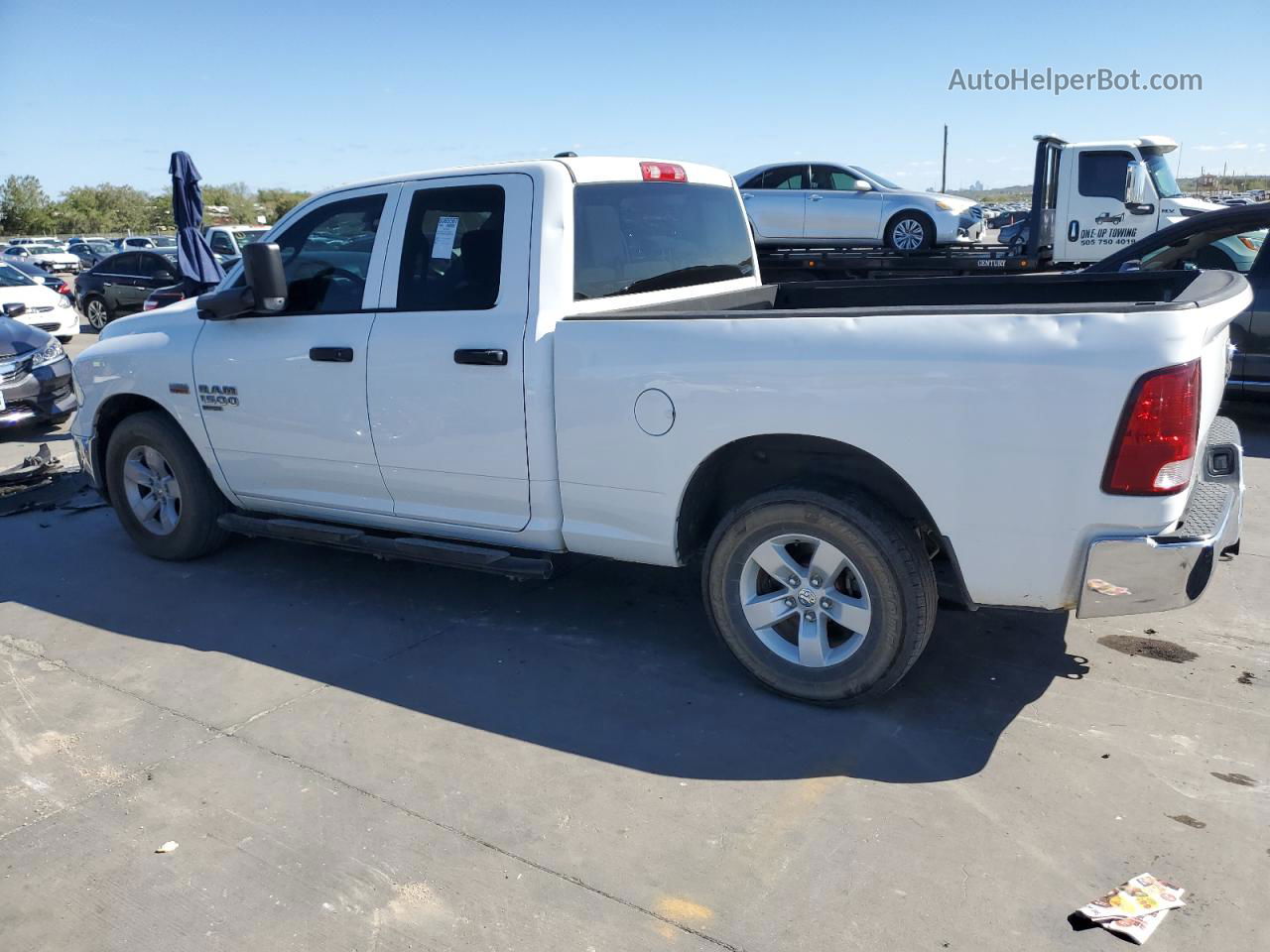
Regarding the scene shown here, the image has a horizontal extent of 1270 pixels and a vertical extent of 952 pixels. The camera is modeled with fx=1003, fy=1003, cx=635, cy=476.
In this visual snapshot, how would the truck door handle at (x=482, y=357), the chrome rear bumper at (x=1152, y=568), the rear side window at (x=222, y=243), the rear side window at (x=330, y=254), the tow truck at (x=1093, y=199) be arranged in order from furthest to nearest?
1. the rear side window at (x=222, y=243)
2. the tow truck at (x=1093, y=199)
3. the rear side window at (x=330, y=254)
4. the truck door handle at (x=482, y=357)
5. the chrome rear bumper at (x=1152, y=568)

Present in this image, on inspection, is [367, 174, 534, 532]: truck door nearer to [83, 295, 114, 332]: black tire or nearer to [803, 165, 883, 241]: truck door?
[803, 165, 883, 241]: truck door

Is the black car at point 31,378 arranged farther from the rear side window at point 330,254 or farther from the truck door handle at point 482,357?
the truck door handle at point 482,357

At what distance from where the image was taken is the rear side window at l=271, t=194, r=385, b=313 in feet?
15.4

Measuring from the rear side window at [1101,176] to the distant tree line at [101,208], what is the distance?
52.5 meters

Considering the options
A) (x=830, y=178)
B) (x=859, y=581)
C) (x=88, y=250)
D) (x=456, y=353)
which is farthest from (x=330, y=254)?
(x=88, y=250)

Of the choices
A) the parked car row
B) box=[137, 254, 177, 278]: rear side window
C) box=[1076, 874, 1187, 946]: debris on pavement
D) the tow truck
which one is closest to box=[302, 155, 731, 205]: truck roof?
box=[1076, 874, 1187, 946]: debris on pavement

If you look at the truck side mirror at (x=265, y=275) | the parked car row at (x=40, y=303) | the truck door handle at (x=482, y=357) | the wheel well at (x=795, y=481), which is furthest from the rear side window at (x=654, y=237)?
the parked car row at (x=40, y=303)

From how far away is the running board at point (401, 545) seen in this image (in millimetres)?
4312

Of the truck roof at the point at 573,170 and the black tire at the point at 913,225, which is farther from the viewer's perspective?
the black tire at the point at 913,225

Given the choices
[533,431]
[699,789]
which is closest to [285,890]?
[699,789]

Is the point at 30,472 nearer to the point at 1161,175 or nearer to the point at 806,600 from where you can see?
the point at 806,600

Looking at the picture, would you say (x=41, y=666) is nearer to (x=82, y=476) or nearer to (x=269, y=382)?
(x=269, y=382)

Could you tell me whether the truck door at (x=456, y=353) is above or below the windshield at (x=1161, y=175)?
below

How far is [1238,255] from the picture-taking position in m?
9.12
